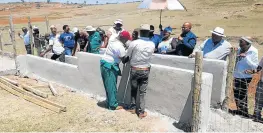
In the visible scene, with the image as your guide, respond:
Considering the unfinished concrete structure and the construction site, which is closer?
the unfinished concrete structure

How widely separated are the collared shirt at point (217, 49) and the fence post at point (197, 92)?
61.0 inches

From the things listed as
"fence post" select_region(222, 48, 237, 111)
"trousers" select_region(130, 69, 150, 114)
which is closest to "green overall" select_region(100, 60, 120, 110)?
"trousers" select_region(130, 69, 150, 114)

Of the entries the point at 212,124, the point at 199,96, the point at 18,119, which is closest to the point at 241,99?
the point at 212,124

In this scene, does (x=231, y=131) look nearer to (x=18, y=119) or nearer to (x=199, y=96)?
(x=199, y=96)

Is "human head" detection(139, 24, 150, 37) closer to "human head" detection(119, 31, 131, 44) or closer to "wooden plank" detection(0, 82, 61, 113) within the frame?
"human head" detection(119, 31, 131, 44)

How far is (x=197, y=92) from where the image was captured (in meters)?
5.28

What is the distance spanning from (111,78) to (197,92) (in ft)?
6.70

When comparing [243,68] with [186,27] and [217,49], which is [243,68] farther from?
[186,27]

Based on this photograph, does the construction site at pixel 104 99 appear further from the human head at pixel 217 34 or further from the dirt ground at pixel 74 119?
the human head at pixel 217 34

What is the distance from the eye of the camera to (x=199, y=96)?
17.4ft

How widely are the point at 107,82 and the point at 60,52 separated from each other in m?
3.95

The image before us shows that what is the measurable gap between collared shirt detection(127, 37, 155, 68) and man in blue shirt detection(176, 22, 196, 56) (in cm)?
161

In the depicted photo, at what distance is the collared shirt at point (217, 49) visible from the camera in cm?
651

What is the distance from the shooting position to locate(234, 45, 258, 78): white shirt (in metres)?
6.16
